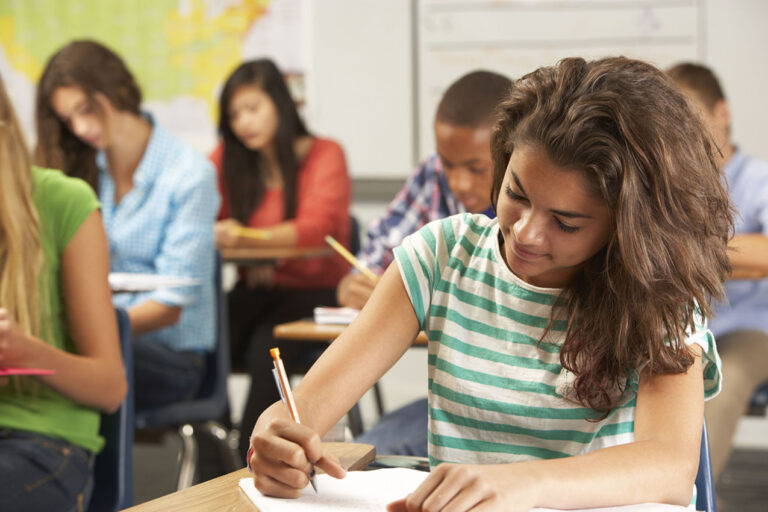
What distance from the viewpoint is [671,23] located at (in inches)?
157

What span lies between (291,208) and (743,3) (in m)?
2.03

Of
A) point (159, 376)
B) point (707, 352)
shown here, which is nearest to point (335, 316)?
point (159, 376)

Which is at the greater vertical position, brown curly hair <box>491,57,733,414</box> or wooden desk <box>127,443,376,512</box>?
brown curly hair <box>491,57,733,414</box>

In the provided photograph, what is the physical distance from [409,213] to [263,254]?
0.75 meters

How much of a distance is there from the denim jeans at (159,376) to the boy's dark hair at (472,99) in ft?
3.11

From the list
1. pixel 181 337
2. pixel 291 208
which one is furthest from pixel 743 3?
pixel 181 337

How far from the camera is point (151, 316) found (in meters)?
2.51

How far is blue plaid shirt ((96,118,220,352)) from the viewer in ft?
8.43

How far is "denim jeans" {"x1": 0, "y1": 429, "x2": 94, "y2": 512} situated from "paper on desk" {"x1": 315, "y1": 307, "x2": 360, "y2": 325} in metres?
0.74

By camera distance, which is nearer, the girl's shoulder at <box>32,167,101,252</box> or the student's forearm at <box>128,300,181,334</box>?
the girl's shoulder at <box>32,167,101,252</box>

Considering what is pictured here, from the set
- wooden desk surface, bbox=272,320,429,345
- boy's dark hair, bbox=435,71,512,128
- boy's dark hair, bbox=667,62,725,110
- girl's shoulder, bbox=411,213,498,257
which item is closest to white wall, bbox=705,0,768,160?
boy's dark hair, bbox=667,62,725,110

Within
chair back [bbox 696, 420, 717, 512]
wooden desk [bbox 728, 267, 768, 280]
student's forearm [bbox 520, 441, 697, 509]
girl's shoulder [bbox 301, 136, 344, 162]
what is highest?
student's forearm [bbox 520, 441, 697, 509]

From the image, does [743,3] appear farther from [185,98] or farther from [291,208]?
[185,98]

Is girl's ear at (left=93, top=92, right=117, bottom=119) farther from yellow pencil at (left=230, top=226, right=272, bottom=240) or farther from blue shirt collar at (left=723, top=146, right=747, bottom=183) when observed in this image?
blue shirt collar at (left=723, top=146, right=747, bottom=183)
